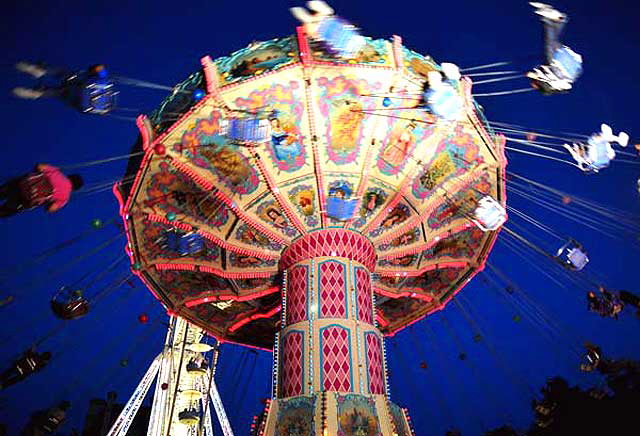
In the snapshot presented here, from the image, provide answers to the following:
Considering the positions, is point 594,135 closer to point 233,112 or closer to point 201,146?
point 233,112

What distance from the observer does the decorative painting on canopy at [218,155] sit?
30.1 feet

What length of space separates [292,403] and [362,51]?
19.1 ft

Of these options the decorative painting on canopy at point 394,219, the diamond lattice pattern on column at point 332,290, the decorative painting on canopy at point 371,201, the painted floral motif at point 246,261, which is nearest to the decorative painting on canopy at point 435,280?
the decorative painting on canopy at point 394,219

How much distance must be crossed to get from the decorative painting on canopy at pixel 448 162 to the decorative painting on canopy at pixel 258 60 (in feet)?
11.0

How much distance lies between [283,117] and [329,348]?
4111 mm

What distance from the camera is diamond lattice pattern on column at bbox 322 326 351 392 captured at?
8.54m

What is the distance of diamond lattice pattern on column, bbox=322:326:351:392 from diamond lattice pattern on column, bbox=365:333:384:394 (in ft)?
1.43

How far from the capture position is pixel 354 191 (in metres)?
10.1

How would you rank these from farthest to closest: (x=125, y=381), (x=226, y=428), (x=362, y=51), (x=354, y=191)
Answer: (x=125, y=381) < (x=226, y=428) < (x=354, y=191) < (x=362, y=51)

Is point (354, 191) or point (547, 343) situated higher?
point (547, 343)

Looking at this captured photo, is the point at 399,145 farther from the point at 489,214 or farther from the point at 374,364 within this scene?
the point at 374,364

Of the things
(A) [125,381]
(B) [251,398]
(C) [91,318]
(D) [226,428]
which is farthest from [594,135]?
(A) [125,381]

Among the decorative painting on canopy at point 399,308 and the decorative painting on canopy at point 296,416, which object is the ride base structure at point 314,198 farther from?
the decorative painting on canopy at point 399,308

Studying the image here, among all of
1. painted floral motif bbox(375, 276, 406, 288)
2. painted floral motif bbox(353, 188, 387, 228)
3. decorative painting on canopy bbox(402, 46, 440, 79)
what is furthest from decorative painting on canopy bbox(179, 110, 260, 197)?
painted floral motif bbox(375, 276, 406, 288)
